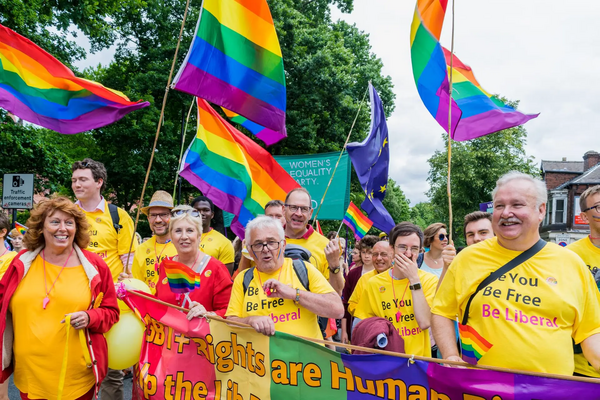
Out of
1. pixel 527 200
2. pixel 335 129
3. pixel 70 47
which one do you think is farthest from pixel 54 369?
pixel 335 129

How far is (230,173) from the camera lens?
5.81 m

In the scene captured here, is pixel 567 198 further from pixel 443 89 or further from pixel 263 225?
pixel 263 225

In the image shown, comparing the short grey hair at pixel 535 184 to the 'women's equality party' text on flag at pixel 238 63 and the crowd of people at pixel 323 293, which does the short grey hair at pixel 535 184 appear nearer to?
the crowd of people at pixel 323 293

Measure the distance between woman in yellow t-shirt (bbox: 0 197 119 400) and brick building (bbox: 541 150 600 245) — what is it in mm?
41478

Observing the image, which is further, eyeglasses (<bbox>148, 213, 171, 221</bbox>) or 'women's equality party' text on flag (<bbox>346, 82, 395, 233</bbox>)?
'women's equality party' text on flag (<bbox>346, 82, 395, 233</bbox>)

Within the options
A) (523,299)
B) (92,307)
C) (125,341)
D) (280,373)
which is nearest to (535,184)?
(523,299)

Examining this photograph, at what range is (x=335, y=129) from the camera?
16.1 meters

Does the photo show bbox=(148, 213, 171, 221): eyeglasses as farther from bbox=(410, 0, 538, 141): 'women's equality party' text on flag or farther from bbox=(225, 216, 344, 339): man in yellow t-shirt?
bbox=(410, 0, 538, 141): 'women's equality party' text on flag

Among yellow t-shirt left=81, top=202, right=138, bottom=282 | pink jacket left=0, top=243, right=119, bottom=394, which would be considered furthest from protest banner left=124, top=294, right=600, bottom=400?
yellow t-shirt left=81, top=202, right=138, bottom=282

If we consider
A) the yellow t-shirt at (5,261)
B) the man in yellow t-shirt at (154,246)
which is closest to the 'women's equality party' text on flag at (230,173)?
the man in yellow t-shirt at (154,246)

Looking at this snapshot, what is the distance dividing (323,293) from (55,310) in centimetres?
184

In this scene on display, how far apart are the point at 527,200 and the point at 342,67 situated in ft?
46.2

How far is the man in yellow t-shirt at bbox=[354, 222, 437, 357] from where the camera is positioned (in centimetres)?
321

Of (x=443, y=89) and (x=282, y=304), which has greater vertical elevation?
(x=443, y=89)
